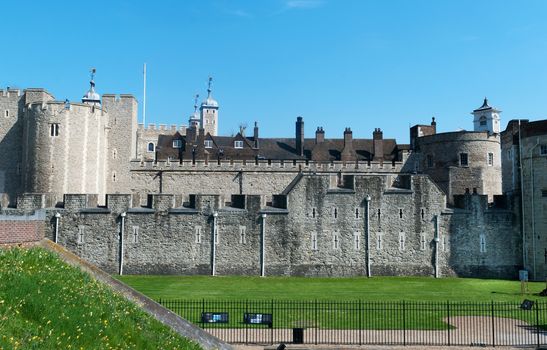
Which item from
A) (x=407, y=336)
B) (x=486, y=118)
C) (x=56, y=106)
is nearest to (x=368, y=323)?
(x=407, y=336)

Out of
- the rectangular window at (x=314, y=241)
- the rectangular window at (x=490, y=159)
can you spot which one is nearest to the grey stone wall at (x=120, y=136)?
the rectangular window at (x=314, y=241)

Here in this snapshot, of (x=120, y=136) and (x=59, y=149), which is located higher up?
(x=120, y=136)

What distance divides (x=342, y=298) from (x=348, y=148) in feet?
120

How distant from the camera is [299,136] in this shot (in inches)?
2692

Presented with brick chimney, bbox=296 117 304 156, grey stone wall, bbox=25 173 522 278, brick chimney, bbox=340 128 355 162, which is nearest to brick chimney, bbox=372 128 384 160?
brick chimney, bbox=340 128 355 162

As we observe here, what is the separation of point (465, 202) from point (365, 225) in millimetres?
7825

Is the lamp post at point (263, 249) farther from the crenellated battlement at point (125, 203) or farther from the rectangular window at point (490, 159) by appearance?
the rectangular window at point (490, 159)

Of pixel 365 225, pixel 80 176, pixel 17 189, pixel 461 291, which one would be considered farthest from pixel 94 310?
pixel 17 189

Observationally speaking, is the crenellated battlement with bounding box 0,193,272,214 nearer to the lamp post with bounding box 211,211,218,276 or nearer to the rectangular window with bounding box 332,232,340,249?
the lamp post with bounding box 211,211,218,276

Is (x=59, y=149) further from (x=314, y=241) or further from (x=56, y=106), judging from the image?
(x=314, y=241)

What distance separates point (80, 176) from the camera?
54031 millimetres

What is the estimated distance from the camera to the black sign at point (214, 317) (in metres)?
23.2

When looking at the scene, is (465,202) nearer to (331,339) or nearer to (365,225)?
(365,225)

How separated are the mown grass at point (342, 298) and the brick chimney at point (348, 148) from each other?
25.3 meters
